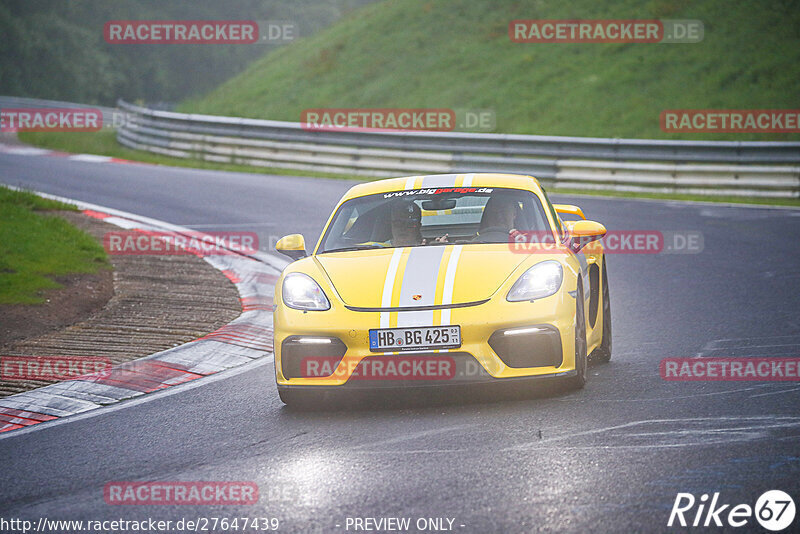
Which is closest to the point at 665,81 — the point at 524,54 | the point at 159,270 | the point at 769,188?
the point at 524,54

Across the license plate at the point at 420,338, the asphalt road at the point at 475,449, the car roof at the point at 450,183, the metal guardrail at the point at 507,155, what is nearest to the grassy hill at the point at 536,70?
the metal guardrail at the point at 507,155

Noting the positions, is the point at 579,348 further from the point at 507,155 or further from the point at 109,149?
the point at 109,149

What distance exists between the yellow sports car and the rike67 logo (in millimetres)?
1900

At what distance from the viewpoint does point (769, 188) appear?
62.3ft

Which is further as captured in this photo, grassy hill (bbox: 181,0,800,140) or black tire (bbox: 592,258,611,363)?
grassy hill (bbox: 181,0,800,140)

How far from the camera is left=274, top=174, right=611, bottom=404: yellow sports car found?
621 centimetres

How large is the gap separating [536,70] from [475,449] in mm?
28154

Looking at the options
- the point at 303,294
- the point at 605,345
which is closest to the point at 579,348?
the point at 605,345

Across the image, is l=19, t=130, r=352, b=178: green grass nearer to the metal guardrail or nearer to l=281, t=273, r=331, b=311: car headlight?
the metal guardrail

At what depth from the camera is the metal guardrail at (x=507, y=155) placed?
19.1 meters

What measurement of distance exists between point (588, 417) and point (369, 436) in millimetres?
1199

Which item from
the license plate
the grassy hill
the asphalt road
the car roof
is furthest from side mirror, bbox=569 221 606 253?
the grassy hill

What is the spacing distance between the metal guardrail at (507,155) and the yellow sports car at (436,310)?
1260 cm

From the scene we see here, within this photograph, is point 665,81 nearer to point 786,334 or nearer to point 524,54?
point 524,54
